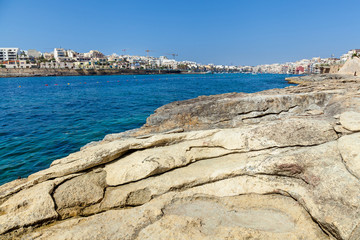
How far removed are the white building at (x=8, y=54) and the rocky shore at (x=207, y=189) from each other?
9148 inches

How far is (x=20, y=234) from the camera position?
13.9 ft

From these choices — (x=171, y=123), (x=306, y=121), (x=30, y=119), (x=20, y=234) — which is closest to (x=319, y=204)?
(x=306, y=121)

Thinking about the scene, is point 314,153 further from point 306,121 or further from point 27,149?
point 27,149

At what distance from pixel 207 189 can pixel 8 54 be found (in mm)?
239785

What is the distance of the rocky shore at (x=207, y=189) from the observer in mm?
4078

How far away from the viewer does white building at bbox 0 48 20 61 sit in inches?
A: 7087

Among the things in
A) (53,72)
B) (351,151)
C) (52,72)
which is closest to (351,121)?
(351,151)

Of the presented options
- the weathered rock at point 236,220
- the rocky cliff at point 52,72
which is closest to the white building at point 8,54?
the rocky cliff at point 52,72

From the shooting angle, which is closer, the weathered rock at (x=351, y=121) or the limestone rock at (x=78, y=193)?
the limestone rock at (x=78, y=193)

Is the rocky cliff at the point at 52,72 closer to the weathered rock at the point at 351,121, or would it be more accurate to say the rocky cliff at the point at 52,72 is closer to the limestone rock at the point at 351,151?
the weathered rock at the point at 351,121

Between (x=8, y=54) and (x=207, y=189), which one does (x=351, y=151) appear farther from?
(x=8, y=54)

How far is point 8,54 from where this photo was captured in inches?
7175

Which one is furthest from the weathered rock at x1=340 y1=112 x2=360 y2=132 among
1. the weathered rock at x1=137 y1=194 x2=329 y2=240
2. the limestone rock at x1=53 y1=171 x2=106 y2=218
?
the limestone rock at x1=53 y1=171 x2=106 y2=218

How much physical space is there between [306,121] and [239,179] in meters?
2.86
